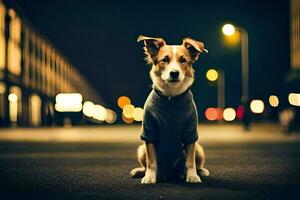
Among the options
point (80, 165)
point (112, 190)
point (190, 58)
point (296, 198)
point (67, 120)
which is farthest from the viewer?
point (67, 120)

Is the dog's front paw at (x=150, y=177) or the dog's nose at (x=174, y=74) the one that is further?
the dog's front paw at (x=150, y=177)

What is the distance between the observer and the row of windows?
51406 mm

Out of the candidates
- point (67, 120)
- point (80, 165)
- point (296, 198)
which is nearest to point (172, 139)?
point (296, 198)

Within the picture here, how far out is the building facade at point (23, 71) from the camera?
161 feet

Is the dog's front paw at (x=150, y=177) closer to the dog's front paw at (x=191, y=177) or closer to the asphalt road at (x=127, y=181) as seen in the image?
the asphalt road at (x=127, y=181)

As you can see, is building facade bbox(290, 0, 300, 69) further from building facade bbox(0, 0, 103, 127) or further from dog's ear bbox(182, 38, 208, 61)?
dog's ear bbox(182, 38, 208, 61)

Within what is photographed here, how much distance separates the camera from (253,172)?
8844 mm

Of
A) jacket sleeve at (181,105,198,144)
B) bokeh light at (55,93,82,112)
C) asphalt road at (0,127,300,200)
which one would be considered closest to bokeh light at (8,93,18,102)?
bokeh light at (55,93,82,112)

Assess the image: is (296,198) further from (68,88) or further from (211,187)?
(68,88)

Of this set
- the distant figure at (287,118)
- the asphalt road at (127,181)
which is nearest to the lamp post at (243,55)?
the distant figure at (287,118)

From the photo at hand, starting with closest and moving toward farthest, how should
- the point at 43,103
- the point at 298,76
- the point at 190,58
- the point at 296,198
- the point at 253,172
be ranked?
the point at 296,198 → the point at 190,58 → the point at 253,172 → the point at 298,76 → the point at 43,103

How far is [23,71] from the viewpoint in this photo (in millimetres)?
57375

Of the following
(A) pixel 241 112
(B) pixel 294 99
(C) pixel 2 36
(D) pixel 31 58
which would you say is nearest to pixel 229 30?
(B) pixel 294 99

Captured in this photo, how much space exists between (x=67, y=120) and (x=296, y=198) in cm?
4237
